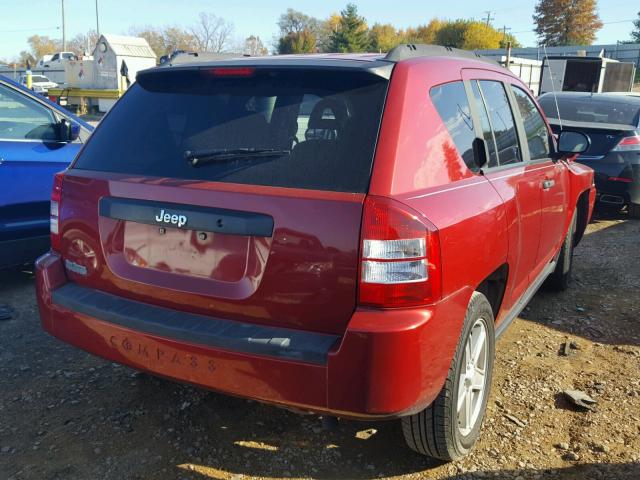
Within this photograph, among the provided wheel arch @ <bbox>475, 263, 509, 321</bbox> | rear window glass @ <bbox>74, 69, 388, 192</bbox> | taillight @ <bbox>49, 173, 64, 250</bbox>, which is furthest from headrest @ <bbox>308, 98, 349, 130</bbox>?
taillight @ <bbox>49, 173, 64, 250</bbox>

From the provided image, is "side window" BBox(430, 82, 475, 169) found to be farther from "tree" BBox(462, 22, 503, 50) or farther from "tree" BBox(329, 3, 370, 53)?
"tree" BBox(462, 22, 503, 50)

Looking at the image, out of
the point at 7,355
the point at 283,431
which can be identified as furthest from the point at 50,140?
the point at 283,431

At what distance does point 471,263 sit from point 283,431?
1.33 metres

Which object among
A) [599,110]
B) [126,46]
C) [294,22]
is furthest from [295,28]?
[599,110]

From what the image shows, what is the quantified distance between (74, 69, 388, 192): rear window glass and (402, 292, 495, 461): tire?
854mm

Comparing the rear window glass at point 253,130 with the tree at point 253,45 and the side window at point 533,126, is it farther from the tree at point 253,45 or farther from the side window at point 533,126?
the tree at point 253,45

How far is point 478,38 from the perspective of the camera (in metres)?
67.7

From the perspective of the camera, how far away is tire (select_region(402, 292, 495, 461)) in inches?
95.9

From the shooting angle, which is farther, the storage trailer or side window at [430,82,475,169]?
the storage trailer

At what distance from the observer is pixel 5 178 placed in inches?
179

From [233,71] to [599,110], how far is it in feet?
23.4

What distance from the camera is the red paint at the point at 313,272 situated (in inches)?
82.2

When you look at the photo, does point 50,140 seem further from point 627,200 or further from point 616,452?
point 627,200

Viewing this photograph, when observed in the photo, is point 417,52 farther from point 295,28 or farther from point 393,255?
point 295,28
